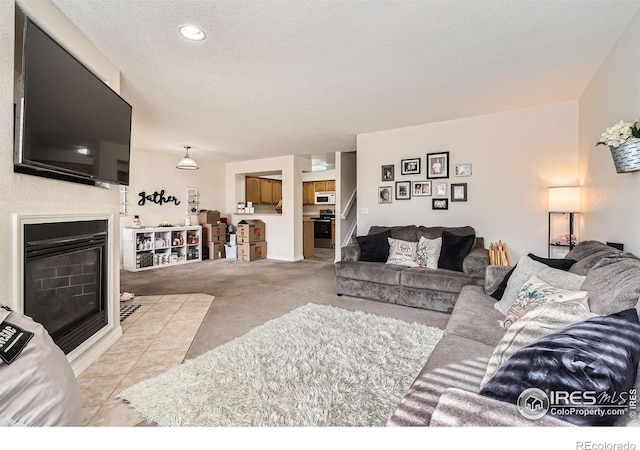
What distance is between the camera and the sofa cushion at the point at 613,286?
114 cm

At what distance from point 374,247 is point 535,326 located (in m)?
2.67

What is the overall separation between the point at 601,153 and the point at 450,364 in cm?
261

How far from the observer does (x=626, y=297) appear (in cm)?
114

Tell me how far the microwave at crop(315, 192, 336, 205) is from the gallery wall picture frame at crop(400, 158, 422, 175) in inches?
160

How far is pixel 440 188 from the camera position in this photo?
13.3 ft

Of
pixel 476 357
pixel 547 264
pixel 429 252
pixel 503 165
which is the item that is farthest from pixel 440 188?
pixel 476 357

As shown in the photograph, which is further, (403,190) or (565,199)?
(403,190)

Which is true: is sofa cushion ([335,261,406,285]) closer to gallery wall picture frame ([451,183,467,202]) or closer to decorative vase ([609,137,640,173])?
gallery wall picture frame ([451,183,467,202])

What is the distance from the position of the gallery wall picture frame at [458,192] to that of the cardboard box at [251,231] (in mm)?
4204

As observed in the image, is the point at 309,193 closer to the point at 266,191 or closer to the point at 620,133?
the point at 266,191

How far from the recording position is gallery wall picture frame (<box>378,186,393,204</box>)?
4422mm

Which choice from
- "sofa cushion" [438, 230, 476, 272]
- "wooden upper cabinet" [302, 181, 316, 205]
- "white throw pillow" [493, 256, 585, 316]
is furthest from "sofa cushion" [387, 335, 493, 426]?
→ "wooden upper cabinet" [302, 181, 316, 205]
